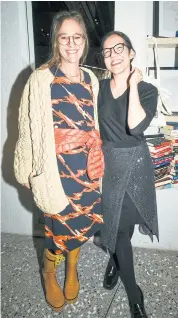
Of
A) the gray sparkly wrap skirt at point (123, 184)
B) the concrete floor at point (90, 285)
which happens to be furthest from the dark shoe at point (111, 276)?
the gray sparkly wrap skirt at point (123, 184)

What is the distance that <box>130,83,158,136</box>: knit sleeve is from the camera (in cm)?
131

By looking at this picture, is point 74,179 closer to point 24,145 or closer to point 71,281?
point 24,145

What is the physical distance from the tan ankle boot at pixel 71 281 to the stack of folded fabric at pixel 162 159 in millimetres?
894

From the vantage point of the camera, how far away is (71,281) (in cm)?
175

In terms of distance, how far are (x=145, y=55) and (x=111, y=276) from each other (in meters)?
1.82

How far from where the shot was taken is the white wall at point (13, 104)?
79.5 inches

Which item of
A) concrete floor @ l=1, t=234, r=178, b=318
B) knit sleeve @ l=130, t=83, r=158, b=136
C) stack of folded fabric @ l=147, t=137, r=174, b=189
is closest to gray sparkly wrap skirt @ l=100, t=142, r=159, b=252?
knit sleeve @ l=130, t=83, r=158, b=136

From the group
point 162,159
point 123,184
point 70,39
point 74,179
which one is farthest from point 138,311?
point 70,39

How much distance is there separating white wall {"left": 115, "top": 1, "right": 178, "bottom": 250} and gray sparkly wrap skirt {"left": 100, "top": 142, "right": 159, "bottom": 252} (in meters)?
0.60

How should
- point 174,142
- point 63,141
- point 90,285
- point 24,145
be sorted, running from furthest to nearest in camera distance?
point 174,142
point 90,285
point 24,145
point 63,141

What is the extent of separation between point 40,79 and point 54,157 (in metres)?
0.46

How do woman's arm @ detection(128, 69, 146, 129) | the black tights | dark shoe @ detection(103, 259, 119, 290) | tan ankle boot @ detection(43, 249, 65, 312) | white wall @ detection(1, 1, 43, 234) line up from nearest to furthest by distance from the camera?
1. woman's arm @ detection(128, 69, 146, 129)
2. the black tights
3. tan ankle boot @ detection(43, 249, 65, 312)
4. dark shoe @ detection(103, 259, 119, 290)
5. white wall @ detection(1, 1, 43, 234)

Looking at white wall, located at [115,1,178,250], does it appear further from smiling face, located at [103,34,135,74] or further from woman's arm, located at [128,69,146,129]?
woman's arm, located at [128,69,146,129]

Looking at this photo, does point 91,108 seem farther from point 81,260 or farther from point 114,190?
point 81,260
